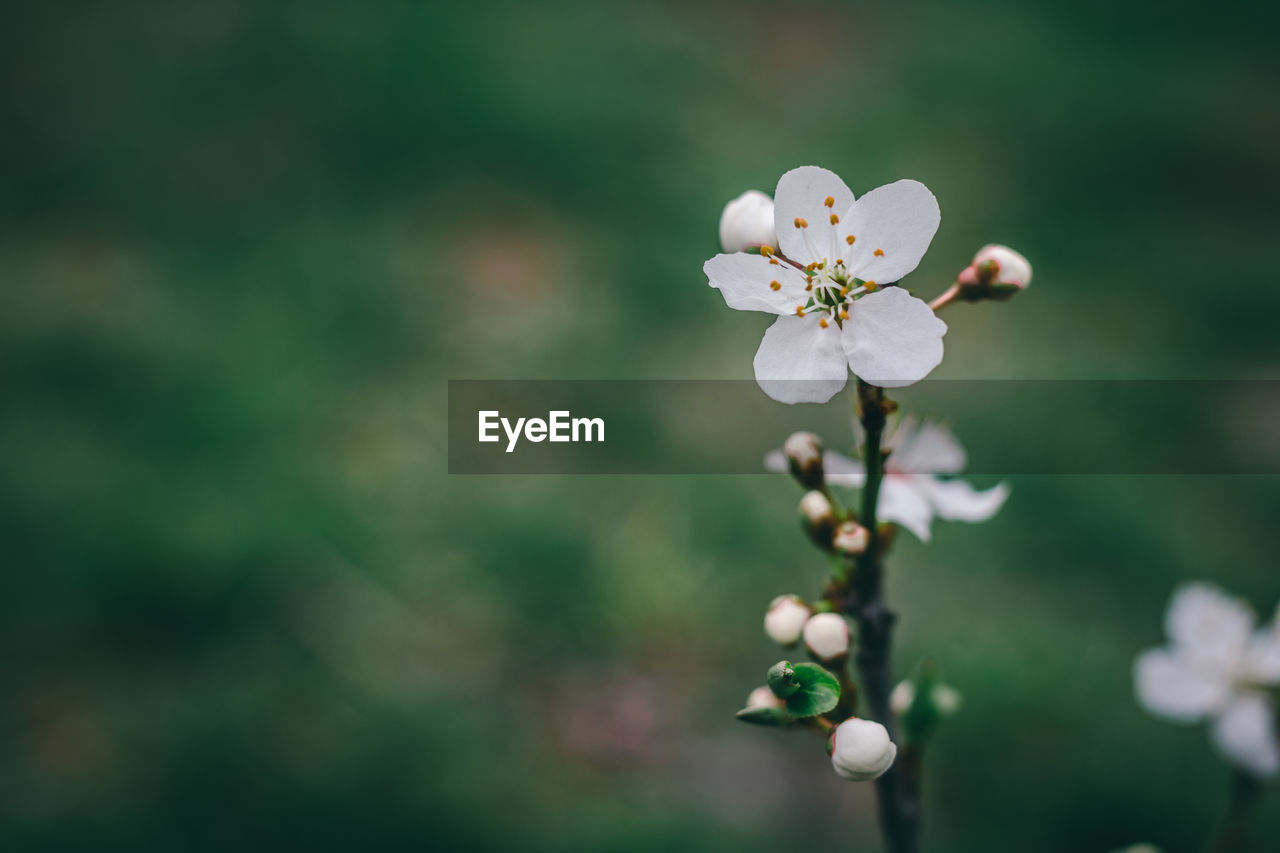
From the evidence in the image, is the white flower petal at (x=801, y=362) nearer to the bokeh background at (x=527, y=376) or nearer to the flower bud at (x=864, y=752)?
the flower bud at (x=864, y=752)

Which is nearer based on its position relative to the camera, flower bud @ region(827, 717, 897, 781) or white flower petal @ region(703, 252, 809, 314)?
flower bud @ region(827, 717, 897, 781)

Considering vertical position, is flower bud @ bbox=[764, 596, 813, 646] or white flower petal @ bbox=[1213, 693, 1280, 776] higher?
flower bud @ bbox=[764, 596, 813, 646]

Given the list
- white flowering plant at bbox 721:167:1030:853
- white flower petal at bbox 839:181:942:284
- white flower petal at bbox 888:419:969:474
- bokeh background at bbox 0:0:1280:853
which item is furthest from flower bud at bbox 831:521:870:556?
bokeh background at bbox 0:0:1280:853

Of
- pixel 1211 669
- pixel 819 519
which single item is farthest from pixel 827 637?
pixel 1211 669

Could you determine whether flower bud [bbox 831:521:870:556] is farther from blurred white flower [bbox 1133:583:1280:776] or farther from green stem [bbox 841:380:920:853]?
blurred white flower [bbox 1133:583:1280:776]

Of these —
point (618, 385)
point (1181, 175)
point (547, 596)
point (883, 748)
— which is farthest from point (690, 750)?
point (1181, 175)

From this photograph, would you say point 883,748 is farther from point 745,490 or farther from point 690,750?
point 745,490

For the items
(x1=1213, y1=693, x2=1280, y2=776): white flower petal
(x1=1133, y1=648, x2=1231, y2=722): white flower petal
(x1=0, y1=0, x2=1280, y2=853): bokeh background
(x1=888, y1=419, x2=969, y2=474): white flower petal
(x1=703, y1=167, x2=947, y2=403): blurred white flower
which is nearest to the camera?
(x1=703, y1=167, x2=947, y2=403): blurred white flower
